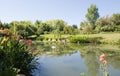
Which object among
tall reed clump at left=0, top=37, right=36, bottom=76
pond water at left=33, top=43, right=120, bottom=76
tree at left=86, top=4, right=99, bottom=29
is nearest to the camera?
tall reed clump at left=0, top=37, right=36, bottom=76

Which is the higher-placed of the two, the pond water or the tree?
the tree

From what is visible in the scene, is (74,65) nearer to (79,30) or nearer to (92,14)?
(79,30)

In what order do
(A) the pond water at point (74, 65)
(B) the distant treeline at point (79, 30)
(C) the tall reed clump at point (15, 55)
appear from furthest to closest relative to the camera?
(B) the distant treeline at point (79, 30)
(A) the pond water at point (74, 65)
(C) the tall reed clump at point (15, 55)

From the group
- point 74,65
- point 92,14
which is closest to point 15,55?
point 74,65

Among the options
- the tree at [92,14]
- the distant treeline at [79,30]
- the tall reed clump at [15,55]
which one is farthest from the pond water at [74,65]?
the tree at [92,14]

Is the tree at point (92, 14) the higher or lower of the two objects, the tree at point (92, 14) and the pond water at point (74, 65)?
the higher

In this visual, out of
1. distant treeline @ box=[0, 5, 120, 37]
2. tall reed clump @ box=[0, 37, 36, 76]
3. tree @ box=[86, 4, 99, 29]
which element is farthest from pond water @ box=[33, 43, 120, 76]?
tree @ box=[86, 4, 99, 29]

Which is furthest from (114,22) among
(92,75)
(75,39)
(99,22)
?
(92,75)

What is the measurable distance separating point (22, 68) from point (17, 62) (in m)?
0.28

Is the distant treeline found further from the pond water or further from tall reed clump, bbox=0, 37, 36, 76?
tall reed clump, bbox=0, 37, 36, 76

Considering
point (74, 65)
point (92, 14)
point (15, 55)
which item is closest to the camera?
point (15, 55)

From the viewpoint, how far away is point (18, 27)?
3616 cm

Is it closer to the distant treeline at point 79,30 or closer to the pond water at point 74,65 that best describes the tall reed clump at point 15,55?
the pond water at point 74,65

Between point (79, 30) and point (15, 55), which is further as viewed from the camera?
point (79, 30)
